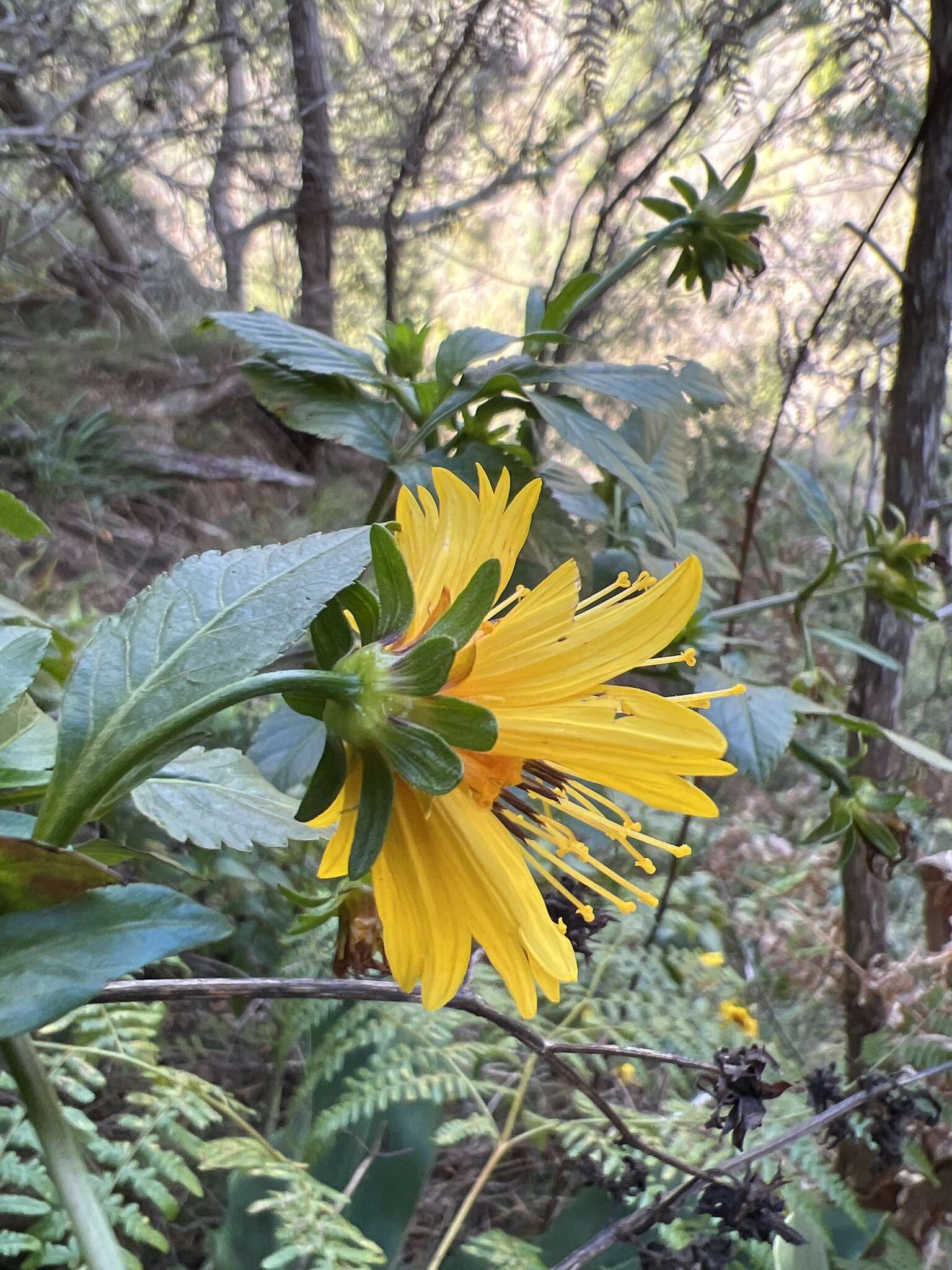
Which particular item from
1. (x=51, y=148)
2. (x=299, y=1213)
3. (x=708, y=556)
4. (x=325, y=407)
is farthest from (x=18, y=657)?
(x=51, y=148)

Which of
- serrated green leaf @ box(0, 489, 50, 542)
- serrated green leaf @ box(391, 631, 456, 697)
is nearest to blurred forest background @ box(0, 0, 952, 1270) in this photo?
serrated green leaf @ box(0, 489, 50, 542)

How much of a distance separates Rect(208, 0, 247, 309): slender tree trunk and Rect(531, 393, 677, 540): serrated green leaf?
155 cm

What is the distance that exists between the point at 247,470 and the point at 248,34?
947 millimetres

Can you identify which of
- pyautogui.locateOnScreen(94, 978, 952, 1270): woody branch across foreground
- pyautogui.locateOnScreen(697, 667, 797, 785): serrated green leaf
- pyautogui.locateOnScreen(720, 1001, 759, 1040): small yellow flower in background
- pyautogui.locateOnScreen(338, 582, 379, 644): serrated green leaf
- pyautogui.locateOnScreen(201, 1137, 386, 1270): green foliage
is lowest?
pyautogui.locateOnScreen(720, 1001, 759, 1040): small yellow flower in background

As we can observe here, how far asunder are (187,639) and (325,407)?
376 mm

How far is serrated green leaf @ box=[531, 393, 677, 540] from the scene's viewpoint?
0.54m

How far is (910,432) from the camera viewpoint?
0.82 meters

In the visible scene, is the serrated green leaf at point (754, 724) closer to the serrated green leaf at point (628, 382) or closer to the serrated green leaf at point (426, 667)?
the serrated green leaf at point (628, 382)

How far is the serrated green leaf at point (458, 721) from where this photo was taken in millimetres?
266

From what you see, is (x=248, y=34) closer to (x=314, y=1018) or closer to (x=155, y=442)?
(x=155, y=442)

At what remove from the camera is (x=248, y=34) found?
5.80 feet

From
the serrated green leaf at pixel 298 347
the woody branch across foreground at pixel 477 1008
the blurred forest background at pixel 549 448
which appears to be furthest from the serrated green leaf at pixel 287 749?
the serrated green leaf at pixel 298 347

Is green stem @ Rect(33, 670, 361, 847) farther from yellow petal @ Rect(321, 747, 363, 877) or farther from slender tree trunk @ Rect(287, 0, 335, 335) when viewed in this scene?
slender tree trunk @ Rect(287, 0, 335, 335)

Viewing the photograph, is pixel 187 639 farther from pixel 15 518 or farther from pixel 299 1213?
pixel 299 1213
